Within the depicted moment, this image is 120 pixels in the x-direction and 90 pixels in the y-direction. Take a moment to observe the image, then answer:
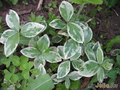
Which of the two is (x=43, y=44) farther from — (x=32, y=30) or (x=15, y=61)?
(x=15, y=61)

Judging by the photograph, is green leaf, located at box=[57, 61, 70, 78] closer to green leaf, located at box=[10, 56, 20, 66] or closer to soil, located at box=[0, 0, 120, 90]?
green leaf, located at box=[10, 56, 20, 66]

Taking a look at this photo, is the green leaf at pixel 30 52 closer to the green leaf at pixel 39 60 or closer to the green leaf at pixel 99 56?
the green leaf at pixel 39 60

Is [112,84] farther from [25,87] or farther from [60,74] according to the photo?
[25,87]

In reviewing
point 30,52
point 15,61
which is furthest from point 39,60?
point 15,61

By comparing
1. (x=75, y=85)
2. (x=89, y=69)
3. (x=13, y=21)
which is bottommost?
(x=75, y=85)

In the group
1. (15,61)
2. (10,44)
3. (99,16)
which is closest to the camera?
(10,44)

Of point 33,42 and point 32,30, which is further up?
point 32,30

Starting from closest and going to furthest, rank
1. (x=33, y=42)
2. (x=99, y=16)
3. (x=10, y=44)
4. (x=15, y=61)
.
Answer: (x=10, y=44)
(x=15, y=61)
(x=33, y=42)
(x=99, y=16)

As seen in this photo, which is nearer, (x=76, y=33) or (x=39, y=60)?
(x=76, y=33)
